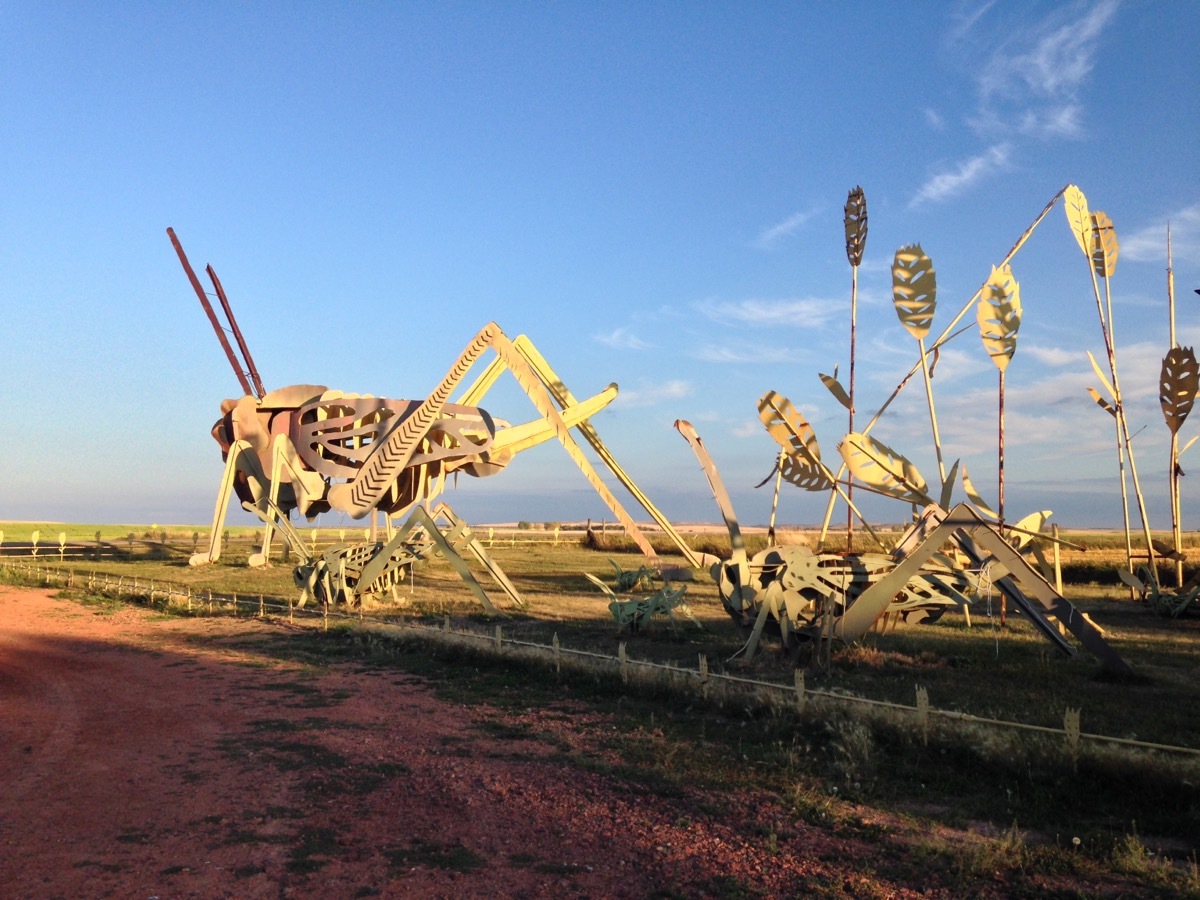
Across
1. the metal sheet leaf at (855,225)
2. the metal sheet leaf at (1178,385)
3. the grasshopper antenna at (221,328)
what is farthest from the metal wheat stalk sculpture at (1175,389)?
the grasshopper antenna at (221,328)

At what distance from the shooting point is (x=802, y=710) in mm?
8914

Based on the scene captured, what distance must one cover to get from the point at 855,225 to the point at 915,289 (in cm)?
550

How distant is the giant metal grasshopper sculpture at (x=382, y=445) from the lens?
57.4 feet

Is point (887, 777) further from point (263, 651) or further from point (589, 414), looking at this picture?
point (589, 414)

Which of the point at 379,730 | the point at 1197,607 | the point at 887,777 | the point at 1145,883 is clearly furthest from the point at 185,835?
the point at 1197,607

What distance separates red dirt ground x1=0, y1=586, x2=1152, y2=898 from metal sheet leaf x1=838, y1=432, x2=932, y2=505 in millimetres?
5847

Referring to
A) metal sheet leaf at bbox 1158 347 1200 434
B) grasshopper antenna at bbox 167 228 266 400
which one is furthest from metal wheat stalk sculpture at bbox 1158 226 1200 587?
grasshopper antenna at bbox 167 228 266 400

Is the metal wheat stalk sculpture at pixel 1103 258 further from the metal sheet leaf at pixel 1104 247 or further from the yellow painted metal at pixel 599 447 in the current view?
the yellow painted metal at pixel 599 447

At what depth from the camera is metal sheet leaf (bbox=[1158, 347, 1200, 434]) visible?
1833 centimetres

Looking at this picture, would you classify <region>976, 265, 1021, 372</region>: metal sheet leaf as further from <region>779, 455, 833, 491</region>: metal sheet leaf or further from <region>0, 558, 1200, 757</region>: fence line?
<region>0, 558, 1200, 757</region>: fence line

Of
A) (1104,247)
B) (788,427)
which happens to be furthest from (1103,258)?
(788,427)

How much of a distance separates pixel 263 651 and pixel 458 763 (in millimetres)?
8650

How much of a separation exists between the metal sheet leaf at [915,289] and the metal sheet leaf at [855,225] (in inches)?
186

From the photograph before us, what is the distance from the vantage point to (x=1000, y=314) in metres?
15.5
